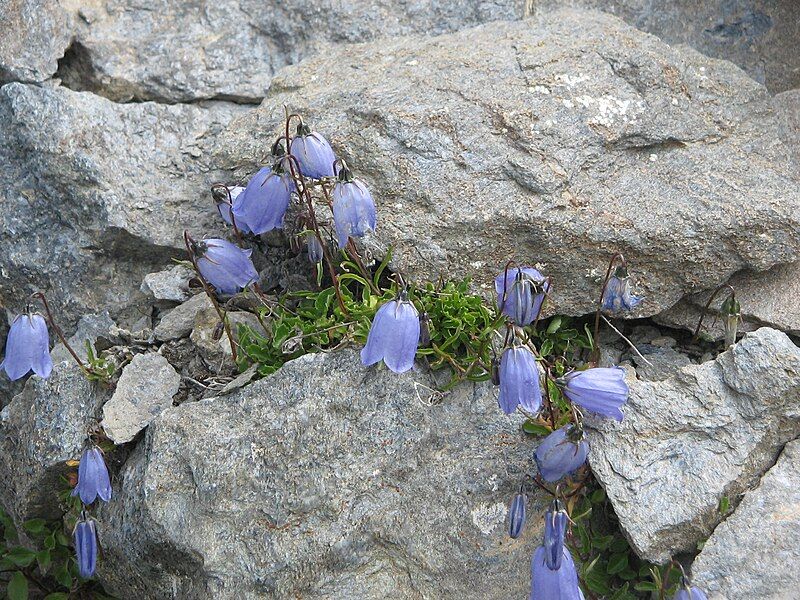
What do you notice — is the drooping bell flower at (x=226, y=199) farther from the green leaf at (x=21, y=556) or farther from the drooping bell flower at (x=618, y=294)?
the green leaf at (x=21, y=556)

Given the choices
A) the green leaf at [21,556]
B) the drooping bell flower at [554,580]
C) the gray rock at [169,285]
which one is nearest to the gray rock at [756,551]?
the drooping bell flower at [554,580]

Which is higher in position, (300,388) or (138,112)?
(138,112)

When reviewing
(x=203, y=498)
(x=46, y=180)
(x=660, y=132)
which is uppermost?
(x=660, y=132)

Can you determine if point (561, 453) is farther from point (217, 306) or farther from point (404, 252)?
point (217, 306)

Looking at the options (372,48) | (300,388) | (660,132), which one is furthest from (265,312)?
(660,132)

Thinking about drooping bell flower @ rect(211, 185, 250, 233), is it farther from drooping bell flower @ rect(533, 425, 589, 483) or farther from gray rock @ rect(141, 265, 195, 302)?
drooping bell flower @ rect(533, 425, 589, 483)

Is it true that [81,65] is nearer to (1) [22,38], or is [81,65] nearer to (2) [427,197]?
(1) [22,38]
